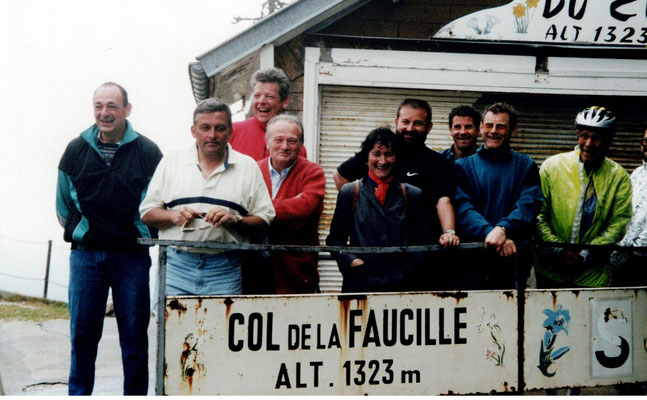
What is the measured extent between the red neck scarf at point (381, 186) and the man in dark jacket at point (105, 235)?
1409 millimetres

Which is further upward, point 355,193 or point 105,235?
point 355,193

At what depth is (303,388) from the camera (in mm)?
3301

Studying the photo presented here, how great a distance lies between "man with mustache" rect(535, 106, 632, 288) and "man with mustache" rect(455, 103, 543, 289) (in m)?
0.33

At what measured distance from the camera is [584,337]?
367cm

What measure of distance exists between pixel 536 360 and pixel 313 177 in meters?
1.60

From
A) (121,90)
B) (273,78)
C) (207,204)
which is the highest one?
(273,78)

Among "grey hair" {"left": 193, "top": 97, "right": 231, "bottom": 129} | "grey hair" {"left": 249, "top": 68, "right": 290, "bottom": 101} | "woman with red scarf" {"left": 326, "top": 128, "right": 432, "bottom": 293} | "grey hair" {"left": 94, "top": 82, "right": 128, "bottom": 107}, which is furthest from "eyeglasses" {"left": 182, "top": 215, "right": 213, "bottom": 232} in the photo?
"grey hair" {"left": 249, "top": 68, "right": 290, "bottom": 101}

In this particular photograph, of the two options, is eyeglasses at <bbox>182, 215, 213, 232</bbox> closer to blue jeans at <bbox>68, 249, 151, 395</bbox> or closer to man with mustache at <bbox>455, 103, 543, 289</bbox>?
blue jeans at <bbox>68, 249, 151, 395</bbox>

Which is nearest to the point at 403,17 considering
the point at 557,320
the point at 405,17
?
the point at 405,17

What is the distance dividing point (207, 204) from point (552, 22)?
13.6 feet

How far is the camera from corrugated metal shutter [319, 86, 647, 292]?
6.28 meters

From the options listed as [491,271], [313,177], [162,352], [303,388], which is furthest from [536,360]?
[162,352]

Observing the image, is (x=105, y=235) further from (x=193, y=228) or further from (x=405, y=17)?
(x=405, y=17)

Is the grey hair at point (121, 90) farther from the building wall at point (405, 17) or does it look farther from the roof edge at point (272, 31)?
the building wall at point (405, 17)
